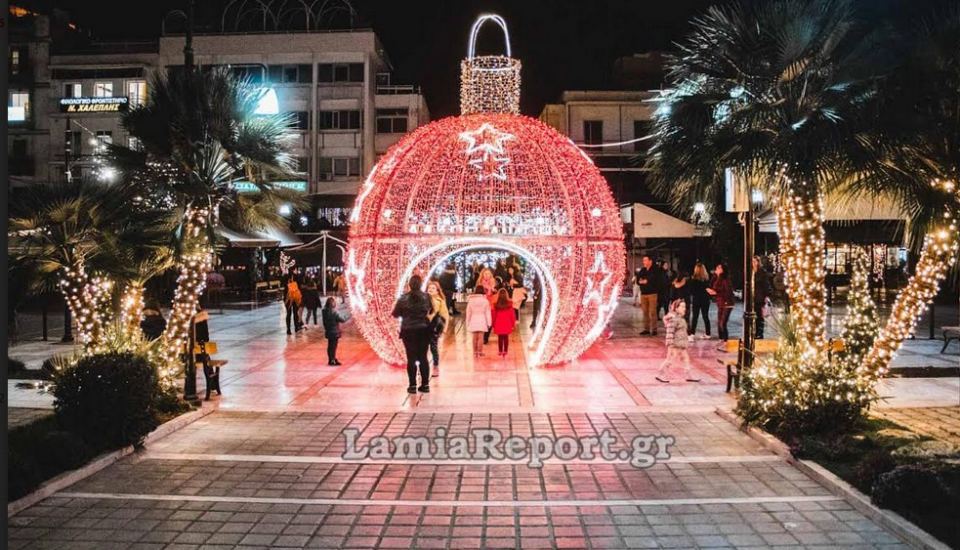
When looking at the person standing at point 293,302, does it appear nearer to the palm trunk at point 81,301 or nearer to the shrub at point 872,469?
the palm trunk at point 81,301

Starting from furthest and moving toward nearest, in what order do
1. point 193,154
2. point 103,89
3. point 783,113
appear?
1. point 103,89
2. point 193,154
3. point 783,113

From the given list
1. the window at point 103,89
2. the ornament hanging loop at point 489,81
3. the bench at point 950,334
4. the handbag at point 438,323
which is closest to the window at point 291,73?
the window at point 103,89

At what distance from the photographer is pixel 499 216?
46.0 feet

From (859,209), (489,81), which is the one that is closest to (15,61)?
(489,81)

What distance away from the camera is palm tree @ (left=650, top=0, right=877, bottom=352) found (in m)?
8.48

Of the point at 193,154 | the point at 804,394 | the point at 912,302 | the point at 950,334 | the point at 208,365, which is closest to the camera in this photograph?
the point at 804,394

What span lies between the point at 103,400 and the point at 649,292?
1365 centimetres

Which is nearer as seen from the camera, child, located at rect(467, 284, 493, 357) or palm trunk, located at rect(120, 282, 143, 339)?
palm trunk, located at rect(120, 282, 143, 339)

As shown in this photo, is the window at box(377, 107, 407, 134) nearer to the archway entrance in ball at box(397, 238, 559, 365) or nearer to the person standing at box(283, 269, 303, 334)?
the person standing at box(283, 269, 303, 334)

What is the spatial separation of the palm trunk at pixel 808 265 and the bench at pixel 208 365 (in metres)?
7.90

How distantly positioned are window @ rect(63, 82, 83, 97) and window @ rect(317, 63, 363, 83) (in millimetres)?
14104

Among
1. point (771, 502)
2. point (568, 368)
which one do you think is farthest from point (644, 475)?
point (568, 368)

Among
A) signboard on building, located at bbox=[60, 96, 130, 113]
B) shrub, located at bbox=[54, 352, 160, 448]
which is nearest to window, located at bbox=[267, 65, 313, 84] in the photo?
signboard on building, located at bbox=[60, 96, 130, 113]

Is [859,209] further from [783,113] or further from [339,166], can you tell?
[339,166]
